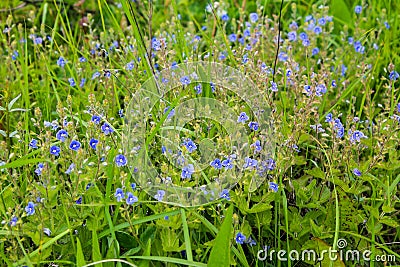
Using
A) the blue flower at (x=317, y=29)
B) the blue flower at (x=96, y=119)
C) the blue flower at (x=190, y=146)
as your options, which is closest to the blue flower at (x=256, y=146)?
the blue flower at (x=190, y=146)

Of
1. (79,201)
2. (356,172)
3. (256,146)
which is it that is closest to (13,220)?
(79,201)

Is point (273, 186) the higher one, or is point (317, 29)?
point (317, 29)

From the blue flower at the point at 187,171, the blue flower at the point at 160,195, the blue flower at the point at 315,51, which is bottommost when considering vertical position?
the blue flower at the point at 160,195

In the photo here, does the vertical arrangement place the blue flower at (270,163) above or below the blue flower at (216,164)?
below

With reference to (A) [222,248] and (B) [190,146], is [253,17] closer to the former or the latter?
(B) [190,146]

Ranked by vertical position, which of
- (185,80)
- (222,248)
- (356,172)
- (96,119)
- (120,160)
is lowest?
(222,248)

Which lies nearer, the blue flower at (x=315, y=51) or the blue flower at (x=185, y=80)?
the blue flower at (x=185, y=80)

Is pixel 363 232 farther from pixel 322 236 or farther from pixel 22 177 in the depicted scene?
pixel 22 177

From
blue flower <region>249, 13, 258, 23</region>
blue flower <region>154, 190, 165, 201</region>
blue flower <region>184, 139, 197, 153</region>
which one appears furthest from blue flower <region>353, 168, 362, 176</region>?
blue flower <region>249, 13, 258, 23</region>

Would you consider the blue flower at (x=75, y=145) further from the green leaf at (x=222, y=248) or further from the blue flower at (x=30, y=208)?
the green leaf at (x=222, y=248)

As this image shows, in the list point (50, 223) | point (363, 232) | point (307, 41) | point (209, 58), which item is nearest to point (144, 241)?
point (50, 223)
